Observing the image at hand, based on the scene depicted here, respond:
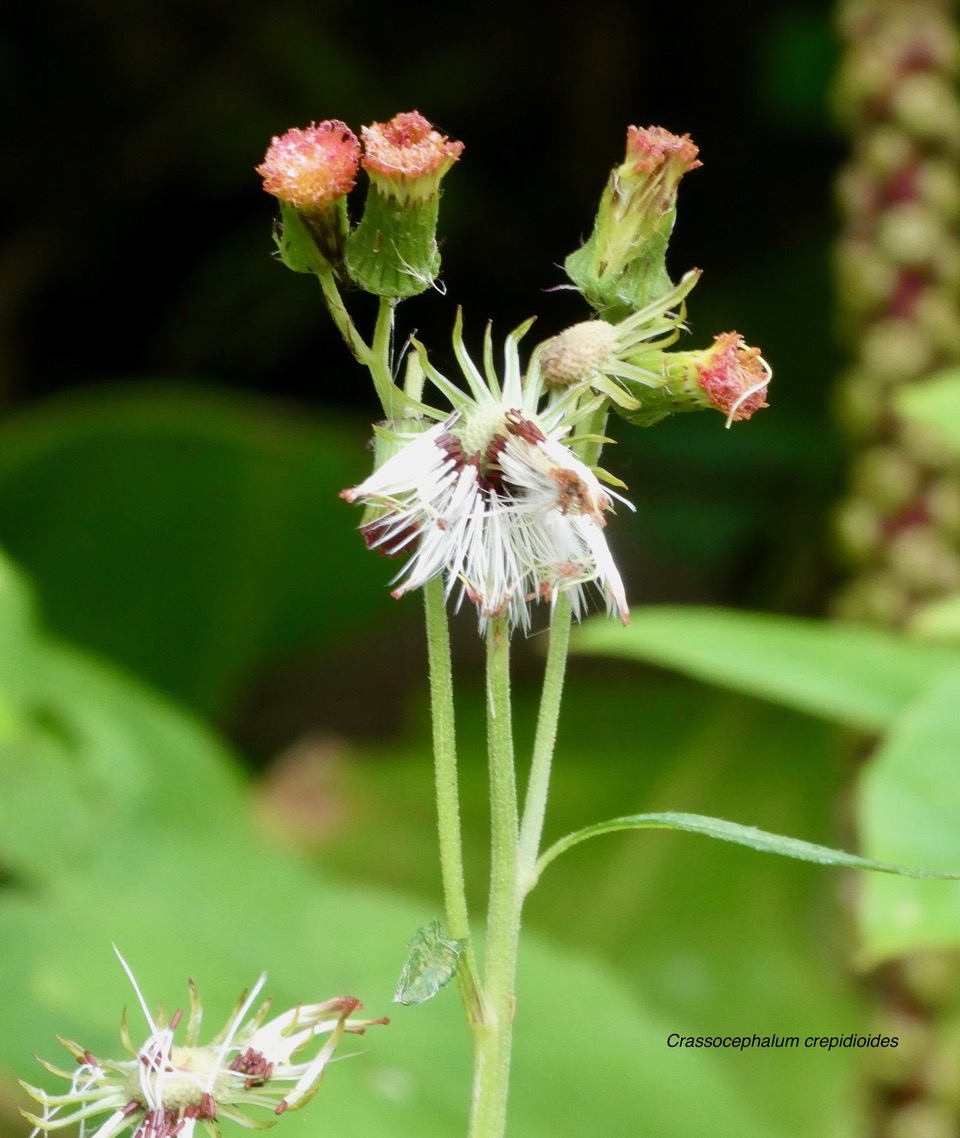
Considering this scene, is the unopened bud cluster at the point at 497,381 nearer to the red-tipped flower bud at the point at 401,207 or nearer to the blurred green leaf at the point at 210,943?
the red-tipped flower bud at the point at 401,207

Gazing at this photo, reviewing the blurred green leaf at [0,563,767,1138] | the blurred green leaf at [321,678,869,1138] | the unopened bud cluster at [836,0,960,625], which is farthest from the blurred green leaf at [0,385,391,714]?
the unopened bud cluster at [836,0,960,625]

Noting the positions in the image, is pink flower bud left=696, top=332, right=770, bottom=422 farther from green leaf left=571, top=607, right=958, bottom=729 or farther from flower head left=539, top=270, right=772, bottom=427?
green leaf left=571, top=607, right=958, bottom=729

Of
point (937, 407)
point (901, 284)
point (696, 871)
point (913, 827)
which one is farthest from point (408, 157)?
point (696, 871)

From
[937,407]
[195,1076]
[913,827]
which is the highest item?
[937,407]

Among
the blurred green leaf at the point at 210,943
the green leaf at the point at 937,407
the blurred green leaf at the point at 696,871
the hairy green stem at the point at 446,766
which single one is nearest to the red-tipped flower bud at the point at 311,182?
the hairy green stem at the point at 446,766

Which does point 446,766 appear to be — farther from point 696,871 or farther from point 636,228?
point 696,871

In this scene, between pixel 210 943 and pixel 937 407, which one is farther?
pixel 937 407

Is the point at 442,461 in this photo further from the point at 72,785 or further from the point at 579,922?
the point at 579,922

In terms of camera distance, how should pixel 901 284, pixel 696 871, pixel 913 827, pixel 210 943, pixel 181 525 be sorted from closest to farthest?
pixel 913 827 → pixel 210 943 → pixel 901 284 → pixel 696 871 → pixel 181 525
